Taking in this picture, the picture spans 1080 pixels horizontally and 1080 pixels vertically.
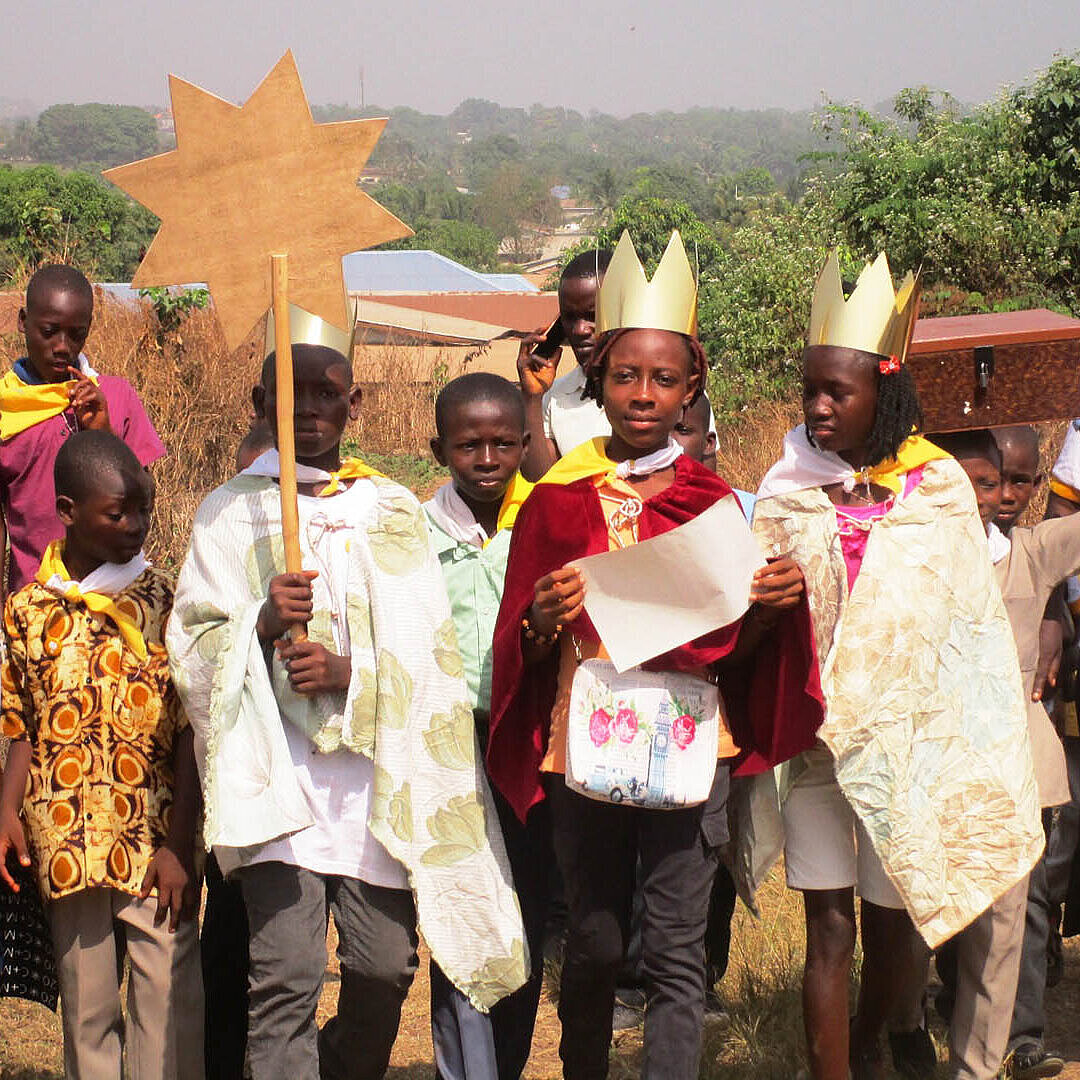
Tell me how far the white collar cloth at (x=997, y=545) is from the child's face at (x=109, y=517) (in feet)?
7.42

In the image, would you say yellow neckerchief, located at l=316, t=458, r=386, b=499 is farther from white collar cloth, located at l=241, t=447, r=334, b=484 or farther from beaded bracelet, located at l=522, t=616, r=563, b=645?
beaded bracelet, located at l=522, t=616, r=563, b=645

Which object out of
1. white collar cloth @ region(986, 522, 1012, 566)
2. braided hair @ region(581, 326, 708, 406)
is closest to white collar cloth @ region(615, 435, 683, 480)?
braided hair @ region(581, 326, 708, 406)

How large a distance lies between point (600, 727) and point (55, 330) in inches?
95.7

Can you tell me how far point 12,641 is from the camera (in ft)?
11.9

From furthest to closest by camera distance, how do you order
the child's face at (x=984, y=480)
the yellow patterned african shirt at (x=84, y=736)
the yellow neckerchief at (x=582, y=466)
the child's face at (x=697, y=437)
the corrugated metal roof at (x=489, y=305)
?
1. the corrugated metal roof at (x=489, y=305)
2. the child's face at (x=697, y=437)
3. the child's face at (x=984, y=480)
4. the yellow patterned african shirt at (x=84, y=736)
5. the yellow neckerchief at (x=582, y=466)

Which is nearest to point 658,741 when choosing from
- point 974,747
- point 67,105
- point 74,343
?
point 974,747

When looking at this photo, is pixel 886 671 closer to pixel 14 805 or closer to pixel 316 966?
pixel 316 966

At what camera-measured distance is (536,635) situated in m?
3.40

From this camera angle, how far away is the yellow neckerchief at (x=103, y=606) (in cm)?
362

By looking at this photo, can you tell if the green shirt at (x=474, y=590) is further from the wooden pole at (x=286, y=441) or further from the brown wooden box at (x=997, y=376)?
the brown wooden box at (x=997, y=376)

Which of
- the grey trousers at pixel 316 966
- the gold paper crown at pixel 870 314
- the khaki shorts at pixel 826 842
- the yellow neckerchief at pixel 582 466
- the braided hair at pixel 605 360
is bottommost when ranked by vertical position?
the grey trousers at pixel 316 966

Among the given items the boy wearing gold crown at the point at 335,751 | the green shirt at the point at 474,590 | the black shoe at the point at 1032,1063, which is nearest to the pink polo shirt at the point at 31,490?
the boy wearing gold crown at the point at 335,751

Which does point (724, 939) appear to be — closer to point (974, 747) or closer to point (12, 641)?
point (974, 747)

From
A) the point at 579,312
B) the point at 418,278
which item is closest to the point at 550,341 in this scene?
the point at 579,312
